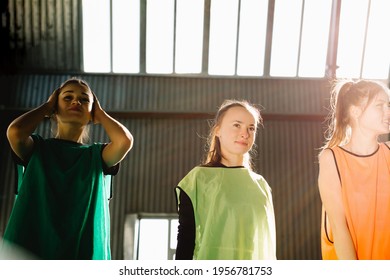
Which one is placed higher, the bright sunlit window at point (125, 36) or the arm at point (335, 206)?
the bright sunlit window at point (125, 36)

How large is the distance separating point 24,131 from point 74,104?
0.90 feet

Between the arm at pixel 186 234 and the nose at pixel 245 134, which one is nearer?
the arm at pixel 186 234

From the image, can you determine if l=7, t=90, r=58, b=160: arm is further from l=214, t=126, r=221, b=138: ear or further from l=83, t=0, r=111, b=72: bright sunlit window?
l=83, t=0, r=111, b=72: bright sunlit window

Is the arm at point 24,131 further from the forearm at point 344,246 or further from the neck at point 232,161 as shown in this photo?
the forearm at point 344,246

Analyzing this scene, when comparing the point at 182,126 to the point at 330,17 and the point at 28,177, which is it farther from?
the point at 28,177

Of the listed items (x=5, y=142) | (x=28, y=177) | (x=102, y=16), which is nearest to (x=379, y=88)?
(x=28, y=177)

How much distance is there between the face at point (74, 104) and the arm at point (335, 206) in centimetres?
118

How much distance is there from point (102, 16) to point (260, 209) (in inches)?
200

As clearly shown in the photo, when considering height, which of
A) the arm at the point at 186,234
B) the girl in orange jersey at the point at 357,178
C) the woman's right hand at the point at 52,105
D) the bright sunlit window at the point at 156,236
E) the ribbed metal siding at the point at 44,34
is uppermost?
the ribbed metal siding at the point at 44,34

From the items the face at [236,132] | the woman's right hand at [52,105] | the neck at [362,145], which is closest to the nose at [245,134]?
the face at [236,132]

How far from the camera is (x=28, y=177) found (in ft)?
7.38

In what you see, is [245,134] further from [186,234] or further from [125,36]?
[125,36]

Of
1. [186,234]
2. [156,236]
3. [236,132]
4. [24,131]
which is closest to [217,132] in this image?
[236,132]

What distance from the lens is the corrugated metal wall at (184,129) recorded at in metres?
6.81
